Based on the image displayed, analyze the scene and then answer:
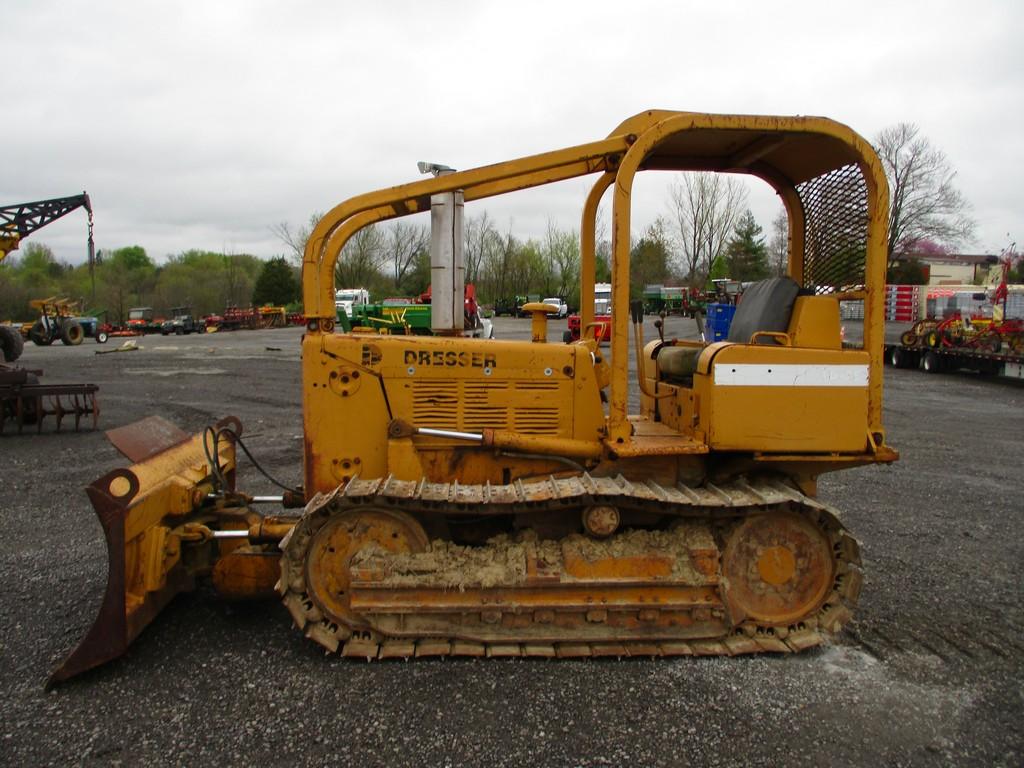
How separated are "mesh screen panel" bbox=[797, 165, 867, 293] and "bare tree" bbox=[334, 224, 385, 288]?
59.6 meters

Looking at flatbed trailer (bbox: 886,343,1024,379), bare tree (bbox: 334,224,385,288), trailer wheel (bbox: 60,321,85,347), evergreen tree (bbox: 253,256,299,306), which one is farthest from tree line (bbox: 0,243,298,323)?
flatbed trailer (bbox: 886,343,1024,379)

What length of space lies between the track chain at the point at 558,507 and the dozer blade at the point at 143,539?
32.8 inches

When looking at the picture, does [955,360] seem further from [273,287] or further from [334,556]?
[273,287]

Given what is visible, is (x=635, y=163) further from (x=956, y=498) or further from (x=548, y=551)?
(x=956, y=498)

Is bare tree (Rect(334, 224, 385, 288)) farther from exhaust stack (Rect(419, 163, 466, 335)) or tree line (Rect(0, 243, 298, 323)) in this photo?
exhaust stack (Rect(419, 163, 466, 335))

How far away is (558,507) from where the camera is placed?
417 centimetres

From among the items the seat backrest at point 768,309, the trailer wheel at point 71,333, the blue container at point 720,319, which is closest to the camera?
the seat backrest at point 768,309

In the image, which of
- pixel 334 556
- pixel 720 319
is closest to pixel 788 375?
pixel 720 319

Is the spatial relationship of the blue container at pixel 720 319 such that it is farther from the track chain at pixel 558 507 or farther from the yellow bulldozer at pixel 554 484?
the track chain at pixel 558 507

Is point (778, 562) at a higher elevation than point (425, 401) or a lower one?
lower

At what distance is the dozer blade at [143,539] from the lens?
3887mm

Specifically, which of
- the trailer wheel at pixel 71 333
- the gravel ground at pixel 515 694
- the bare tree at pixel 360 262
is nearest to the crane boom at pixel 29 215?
the trailer wheel at pixel 71 333

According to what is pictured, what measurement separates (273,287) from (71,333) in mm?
29084

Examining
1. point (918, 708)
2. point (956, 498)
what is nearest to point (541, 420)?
point (918, 708)
